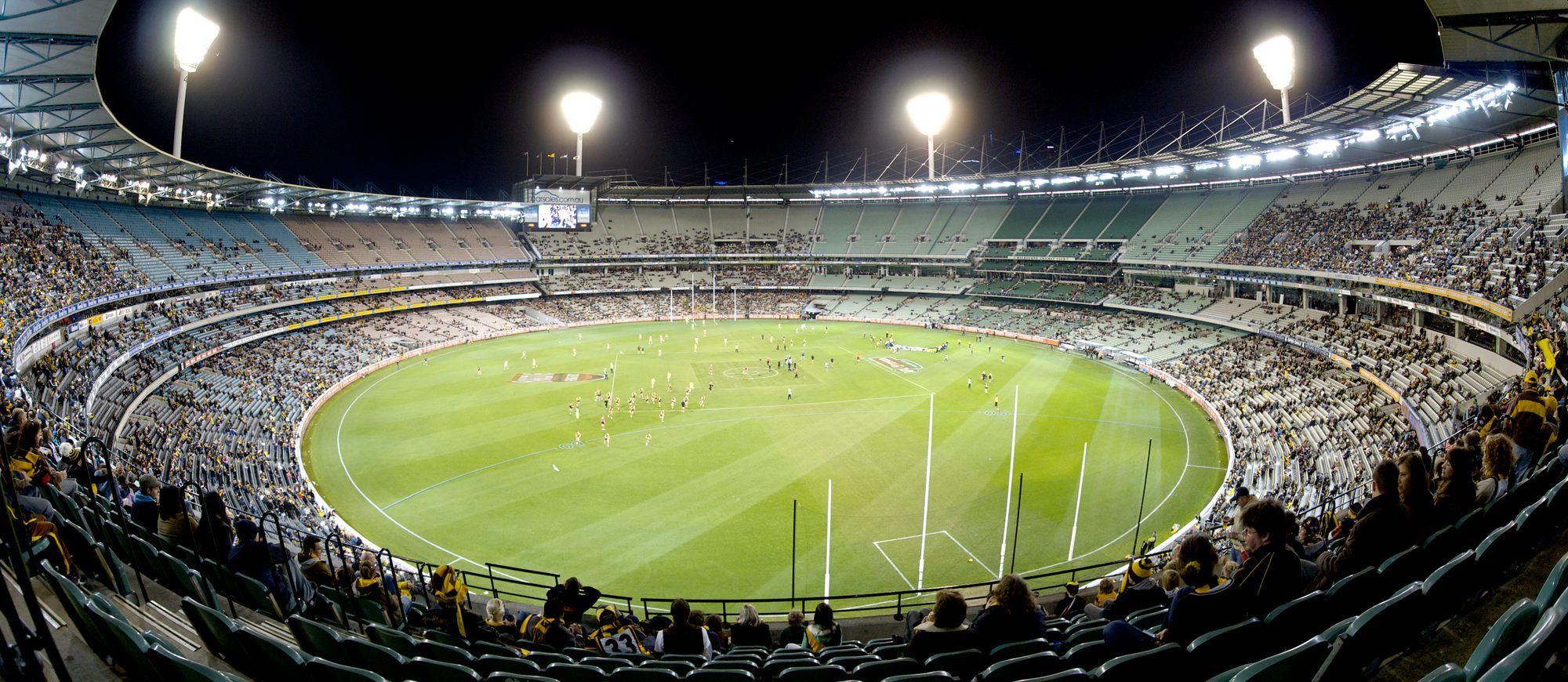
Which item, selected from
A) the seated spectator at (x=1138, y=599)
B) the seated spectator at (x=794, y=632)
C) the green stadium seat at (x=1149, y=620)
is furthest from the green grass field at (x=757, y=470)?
the green stadium seat at (x=1149, y=620)

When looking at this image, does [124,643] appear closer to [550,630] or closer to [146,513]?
[550,630]

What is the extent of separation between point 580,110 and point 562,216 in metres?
12.6

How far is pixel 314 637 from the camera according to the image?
5.83 meters

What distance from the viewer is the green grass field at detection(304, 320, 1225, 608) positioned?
23.0 metres

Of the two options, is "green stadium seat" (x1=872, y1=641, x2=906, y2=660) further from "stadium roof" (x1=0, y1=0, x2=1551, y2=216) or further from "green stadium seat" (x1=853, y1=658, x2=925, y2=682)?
"stadium roof" (x1=0, y1=0, x2=1551, y2=216)

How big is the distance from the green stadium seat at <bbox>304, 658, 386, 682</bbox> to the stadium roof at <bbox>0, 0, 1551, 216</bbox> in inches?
844

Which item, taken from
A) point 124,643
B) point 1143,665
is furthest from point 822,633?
point 124,643

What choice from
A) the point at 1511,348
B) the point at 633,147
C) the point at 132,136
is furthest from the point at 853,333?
the point at 132,136

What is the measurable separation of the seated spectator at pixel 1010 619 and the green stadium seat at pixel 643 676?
292 cm

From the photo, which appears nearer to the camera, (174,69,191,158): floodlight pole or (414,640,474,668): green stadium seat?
(414,640,474,668): green stadium seat

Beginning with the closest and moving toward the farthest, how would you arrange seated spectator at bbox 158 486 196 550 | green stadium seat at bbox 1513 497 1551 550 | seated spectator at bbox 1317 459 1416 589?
1. green stadium seat at bbox 1513 497 1551 550
2. seated spectator at bbox 1317 459 1416 589
3. seated spectator at bbox 158 486 196 550

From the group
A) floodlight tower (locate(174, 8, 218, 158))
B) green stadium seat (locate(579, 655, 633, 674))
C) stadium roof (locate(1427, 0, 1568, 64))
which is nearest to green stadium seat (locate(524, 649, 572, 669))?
green stadium seat (locate(579, 655, 633, 674))

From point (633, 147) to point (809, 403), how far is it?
5930 centimetres

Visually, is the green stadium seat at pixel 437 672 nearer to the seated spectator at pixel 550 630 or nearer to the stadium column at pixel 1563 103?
the seated spectator at pixel 550 630
